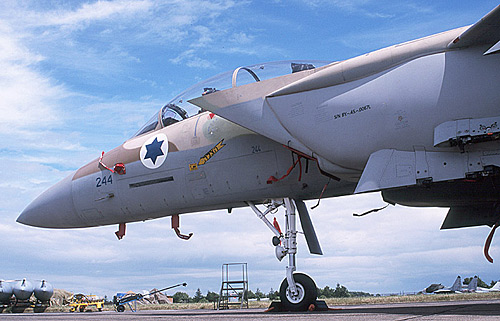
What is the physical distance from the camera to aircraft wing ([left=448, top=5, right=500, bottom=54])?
797cm

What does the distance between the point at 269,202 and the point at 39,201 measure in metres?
6.49

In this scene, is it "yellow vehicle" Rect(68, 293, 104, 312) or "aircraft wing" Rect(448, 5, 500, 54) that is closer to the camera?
"aircraft wing" Rect(448, 5, 500, 54)

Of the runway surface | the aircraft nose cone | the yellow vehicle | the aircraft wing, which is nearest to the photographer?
the runway surface

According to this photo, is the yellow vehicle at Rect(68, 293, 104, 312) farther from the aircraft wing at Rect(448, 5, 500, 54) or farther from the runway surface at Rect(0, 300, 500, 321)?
the aircraft wing at Rect(448, 5, 500, 54)

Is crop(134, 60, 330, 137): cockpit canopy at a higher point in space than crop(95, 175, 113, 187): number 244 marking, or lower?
higher

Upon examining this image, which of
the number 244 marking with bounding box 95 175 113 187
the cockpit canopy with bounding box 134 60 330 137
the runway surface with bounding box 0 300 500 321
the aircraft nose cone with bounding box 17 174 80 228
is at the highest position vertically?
the cockpit canopy with bounding box 134 60 330 137

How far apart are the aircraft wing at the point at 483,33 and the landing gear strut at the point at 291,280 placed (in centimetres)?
481

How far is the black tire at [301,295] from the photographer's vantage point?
33.5 feet

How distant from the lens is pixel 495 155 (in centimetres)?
820

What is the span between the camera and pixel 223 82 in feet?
37.8

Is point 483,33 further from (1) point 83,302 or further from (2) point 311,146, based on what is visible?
(1) point 83,302

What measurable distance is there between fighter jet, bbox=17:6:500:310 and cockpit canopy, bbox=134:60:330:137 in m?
0.04

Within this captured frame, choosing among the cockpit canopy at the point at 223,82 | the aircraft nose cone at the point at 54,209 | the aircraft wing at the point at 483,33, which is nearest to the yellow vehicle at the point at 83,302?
the aircraft nose cone at the point at 54,209

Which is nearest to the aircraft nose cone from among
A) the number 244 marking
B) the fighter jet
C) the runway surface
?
the fighter jet
